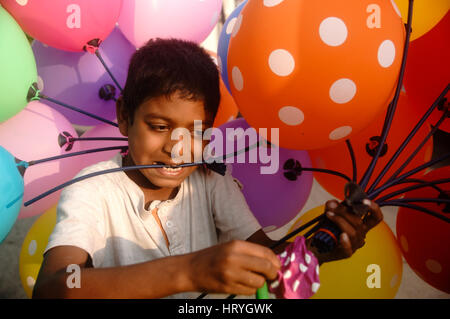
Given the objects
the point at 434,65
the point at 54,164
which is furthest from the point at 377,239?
the point at 54,164

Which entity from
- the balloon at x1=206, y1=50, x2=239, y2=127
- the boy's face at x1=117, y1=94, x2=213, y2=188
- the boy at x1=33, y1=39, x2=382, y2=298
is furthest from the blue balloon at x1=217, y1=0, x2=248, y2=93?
the boy's face at x1=117, y1=94, x2=213, y2=188

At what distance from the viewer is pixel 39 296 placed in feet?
2.23

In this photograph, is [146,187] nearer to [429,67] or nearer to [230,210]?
[230,210]

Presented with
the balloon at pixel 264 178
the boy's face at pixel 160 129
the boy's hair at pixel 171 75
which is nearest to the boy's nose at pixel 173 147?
the boy's face at pixel 160 129

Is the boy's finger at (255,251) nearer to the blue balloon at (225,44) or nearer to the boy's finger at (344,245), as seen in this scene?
the boy's finger at (344,245)

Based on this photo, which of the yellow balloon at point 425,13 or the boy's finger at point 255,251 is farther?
the yellow balloon at point 425,13

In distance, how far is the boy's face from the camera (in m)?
0.87

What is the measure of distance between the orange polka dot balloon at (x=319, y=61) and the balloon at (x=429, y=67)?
0.75 ft

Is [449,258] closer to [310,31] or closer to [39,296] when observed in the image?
[310,31]

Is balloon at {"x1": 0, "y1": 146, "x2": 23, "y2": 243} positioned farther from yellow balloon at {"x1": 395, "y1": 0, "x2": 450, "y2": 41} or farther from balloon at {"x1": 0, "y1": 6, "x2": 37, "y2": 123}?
yellow balloon at {"x1": 395, "y1": 0, "x2": 450, "y2": 41}

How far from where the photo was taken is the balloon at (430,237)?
948 mm

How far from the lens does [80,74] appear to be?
1.18 m
